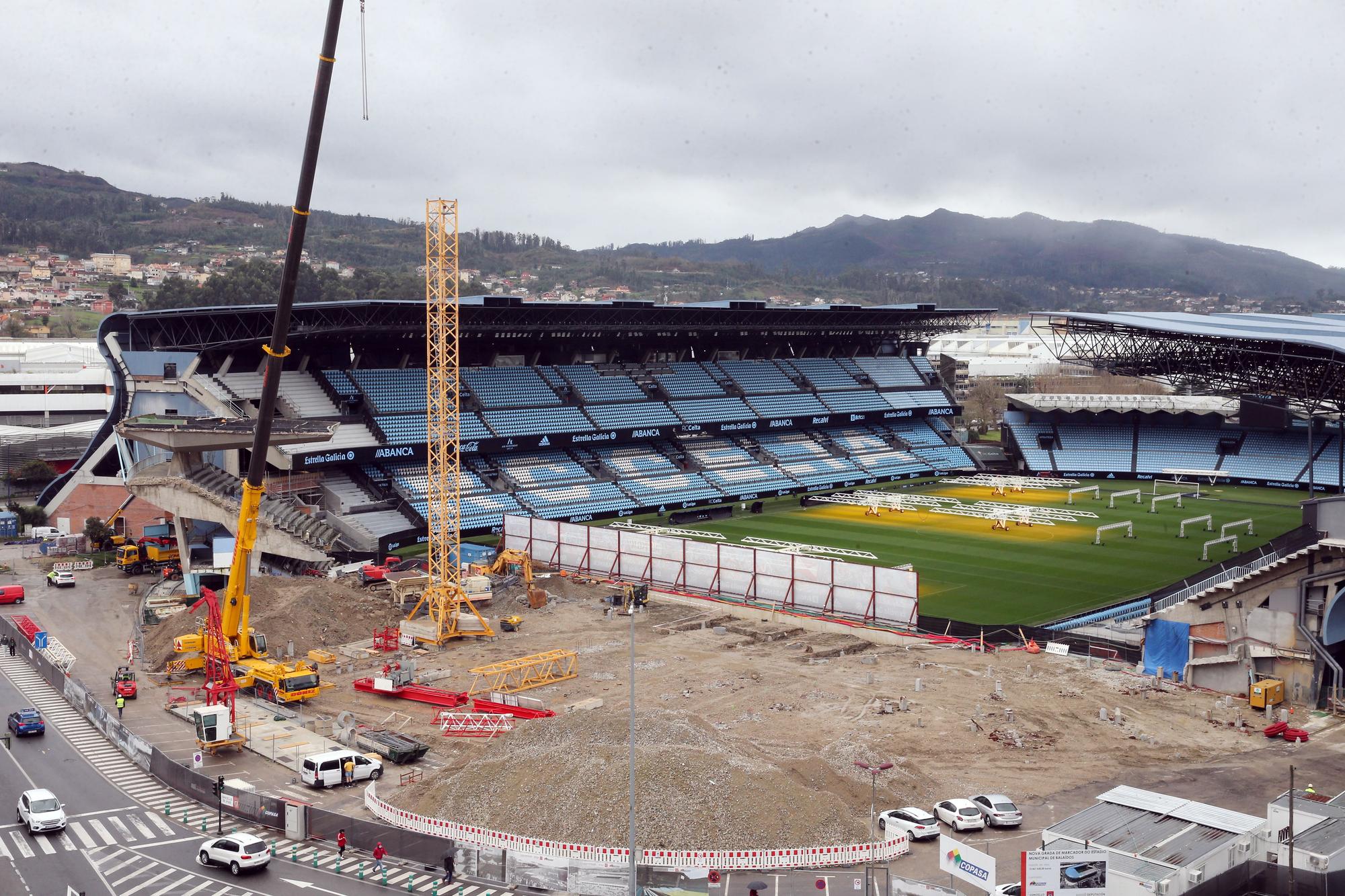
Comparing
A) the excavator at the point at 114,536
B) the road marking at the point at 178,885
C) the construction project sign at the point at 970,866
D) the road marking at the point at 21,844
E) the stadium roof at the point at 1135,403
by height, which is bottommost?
the excavator at the point at 114,536

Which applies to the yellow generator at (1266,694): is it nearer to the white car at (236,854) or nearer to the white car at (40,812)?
the white car at (236,854)

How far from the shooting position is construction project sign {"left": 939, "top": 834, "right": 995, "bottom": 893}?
72.3 ft

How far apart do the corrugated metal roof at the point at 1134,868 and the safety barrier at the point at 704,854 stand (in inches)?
148

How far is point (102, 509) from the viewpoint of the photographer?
73.4 meters

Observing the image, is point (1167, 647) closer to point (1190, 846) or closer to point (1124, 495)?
point (1190, 846)

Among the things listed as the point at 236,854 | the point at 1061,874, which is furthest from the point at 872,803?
the point at 236,854

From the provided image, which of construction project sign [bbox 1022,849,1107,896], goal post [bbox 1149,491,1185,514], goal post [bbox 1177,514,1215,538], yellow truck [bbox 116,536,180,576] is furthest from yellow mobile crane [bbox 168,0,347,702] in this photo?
goal post [bbox 1149,491,1185,514]

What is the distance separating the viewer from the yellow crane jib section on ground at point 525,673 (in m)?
40.1

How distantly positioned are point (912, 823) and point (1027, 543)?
1732 inches

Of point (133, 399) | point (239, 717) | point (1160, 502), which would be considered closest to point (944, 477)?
point (1160, 502)

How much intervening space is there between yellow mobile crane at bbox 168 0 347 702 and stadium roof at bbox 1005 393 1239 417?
83.1 meters

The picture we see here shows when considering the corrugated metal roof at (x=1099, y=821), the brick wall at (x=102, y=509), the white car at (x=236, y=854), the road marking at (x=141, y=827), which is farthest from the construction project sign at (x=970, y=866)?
the brick wall at (x=102, y=509)

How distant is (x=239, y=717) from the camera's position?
3650 cm

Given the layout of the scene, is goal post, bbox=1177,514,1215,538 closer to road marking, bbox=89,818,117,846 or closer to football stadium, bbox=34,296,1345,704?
football stadium, bbox=34,296,1345,704
